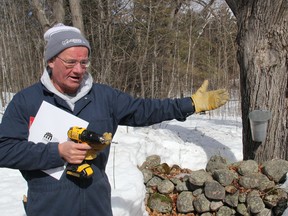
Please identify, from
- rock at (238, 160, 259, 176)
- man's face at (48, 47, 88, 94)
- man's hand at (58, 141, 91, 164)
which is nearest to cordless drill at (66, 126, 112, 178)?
man's hand at (58, 141, 91, 164)

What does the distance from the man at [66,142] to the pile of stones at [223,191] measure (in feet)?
8.44

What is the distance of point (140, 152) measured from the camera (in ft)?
15.5

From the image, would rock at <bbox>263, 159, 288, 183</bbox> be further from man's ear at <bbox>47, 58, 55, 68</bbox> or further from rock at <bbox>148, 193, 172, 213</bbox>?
man's ear at <bbox>47, 58, 55, 68</bbox>

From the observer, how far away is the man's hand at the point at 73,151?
1368 mm

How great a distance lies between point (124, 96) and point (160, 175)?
2842 millimetres

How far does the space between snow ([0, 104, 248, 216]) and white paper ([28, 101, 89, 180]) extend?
152 centimetres

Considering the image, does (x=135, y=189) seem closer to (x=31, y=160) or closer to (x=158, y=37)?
(x=31, y=160)

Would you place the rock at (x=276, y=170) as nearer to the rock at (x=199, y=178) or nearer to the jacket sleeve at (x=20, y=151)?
the rock at (x=199, y=178)

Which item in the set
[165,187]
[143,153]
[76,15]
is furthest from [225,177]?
[76,15]

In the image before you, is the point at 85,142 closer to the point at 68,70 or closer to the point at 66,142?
the point at 66,142

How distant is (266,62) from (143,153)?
6.47 ft

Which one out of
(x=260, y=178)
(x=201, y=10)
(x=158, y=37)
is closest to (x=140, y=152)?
(x=260, y=178)

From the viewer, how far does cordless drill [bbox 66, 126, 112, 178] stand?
4.51 ft

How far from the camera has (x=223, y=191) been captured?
3.96 m
